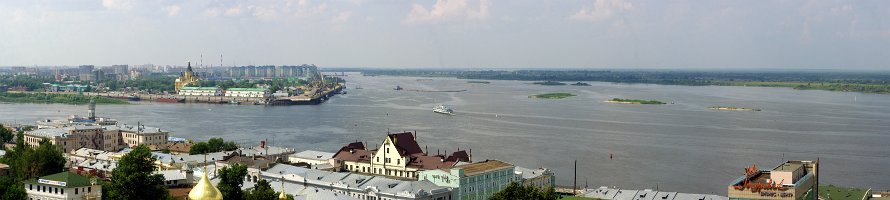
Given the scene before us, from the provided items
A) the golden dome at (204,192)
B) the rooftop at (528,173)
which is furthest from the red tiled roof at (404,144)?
the golden dome at (204,192)

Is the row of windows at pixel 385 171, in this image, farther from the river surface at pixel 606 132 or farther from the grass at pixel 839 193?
the grass at pixel 839 193

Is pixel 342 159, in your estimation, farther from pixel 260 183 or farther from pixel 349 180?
pixel 260 183

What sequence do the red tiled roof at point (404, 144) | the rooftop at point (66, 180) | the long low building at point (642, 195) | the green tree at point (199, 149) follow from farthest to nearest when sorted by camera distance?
the green tree at point (199, 149) < the red tiled roof at point (404, 144) < the long low building at point (642, 195) < the rooftop at point (66, 180)

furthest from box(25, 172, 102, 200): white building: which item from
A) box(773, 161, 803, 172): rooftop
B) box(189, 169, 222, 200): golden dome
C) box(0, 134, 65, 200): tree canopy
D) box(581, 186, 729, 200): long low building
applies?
box(773, 161, 803, 172): rooftop

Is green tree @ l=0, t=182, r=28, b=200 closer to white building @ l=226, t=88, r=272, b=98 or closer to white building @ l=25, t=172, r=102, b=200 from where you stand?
white building @ l=25, t=172, r=102, b=200

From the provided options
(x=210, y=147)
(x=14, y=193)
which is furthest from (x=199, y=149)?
(x=14, y=193)

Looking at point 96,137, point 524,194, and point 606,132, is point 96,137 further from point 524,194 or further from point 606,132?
point 524,194
